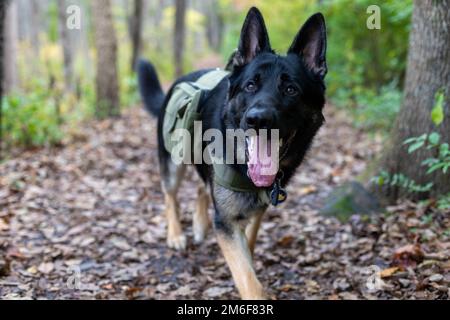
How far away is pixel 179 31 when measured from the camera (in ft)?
49.4

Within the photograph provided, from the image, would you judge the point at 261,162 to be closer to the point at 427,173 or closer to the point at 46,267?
the point at 427,173

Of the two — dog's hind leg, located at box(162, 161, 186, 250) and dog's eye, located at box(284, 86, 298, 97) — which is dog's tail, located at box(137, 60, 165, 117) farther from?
dog's eye, located at box(284, 86, 298, 97)

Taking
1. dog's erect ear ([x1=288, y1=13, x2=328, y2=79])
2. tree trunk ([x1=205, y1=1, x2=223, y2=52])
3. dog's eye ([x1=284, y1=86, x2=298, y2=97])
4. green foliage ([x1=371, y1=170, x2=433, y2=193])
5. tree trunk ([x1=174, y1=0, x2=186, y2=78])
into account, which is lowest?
green foliage ([x1=371, y1=170, x2=433, y2=193])

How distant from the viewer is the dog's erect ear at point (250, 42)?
11.3 ft

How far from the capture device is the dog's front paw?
4.69 m

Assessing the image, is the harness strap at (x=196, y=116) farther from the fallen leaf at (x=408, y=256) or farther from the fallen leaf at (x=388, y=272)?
the fallen leaf at (x=408, y=256)

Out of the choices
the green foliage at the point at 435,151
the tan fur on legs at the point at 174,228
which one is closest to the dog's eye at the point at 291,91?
the green foliage at the point at 435,151

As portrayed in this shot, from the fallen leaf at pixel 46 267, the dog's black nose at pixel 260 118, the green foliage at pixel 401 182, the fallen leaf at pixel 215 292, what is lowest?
the fallen leaf at pixel 215 292

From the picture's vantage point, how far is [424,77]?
4250 mm

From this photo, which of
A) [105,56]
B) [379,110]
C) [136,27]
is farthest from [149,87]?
[136,27]

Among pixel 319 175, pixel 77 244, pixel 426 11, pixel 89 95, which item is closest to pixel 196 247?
pixel 77 244

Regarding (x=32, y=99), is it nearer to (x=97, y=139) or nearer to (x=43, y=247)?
(x=97, y=139)

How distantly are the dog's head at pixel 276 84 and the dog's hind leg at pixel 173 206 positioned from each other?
150 cm

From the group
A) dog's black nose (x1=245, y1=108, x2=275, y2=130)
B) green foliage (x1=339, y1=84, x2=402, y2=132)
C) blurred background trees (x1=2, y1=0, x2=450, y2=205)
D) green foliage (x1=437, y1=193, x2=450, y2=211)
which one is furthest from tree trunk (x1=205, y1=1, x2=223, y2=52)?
dog's black nose (x1=245, y1=108, x2=275, y2=130)
